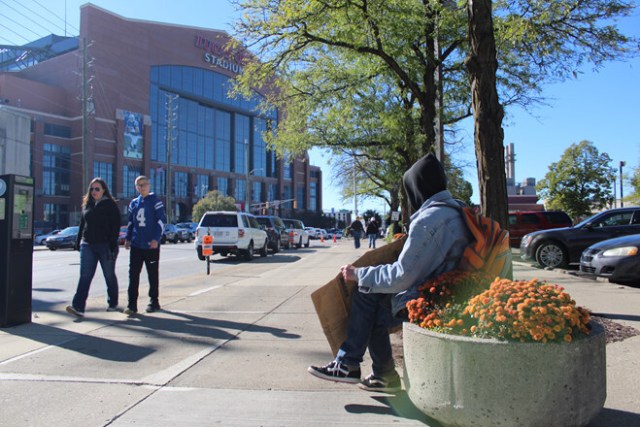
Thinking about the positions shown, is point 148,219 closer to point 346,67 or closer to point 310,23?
point 310,23

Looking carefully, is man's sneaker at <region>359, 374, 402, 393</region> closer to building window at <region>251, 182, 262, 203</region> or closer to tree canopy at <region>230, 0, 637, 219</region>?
tree canopy at <region>230, 0, 637, 219</region>

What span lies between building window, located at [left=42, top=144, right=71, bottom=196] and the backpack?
72.1m

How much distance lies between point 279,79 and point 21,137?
23.1 ft

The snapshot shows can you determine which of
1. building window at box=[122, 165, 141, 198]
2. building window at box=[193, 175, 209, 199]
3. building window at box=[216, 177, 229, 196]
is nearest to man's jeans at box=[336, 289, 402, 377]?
building window at box=[122, 165, 141, 198]

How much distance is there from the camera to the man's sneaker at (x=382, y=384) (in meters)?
3.71

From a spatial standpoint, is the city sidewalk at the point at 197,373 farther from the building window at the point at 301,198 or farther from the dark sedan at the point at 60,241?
the building window at the point at 301,198

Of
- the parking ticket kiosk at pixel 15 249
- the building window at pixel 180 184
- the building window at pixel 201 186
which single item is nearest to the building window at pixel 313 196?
the building window at pixel 201 186

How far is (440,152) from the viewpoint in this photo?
13477 millimetres

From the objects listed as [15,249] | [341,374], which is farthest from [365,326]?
[15,249]

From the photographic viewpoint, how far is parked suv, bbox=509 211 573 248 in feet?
72.9

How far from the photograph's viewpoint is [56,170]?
220 ft

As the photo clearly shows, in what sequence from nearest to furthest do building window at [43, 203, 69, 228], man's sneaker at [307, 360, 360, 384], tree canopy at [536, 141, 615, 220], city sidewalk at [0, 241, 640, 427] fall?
city sidewalk at [0, 241, 640, 427]
man's sneaker at [307, 360, 360, 384]
tree canopy at [536, 141, 615, 220]
building window at [43, 203, 69, 228]

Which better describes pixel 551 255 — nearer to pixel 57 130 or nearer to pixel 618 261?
pixel 618 261

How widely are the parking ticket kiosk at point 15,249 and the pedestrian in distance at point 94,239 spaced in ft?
2.01
